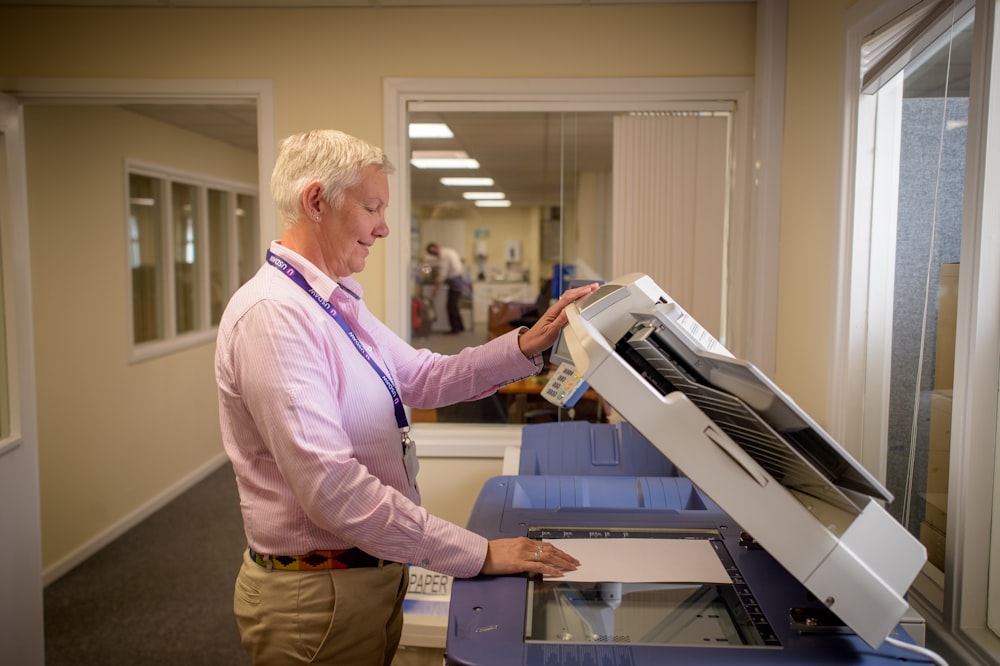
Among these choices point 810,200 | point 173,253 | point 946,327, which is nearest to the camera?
point 946,327

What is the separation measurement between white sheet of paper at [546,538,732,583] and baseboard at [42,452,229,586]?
3.34m

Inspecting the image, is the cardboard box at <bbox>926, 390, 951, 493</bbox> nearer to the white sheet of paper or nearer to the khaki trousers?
the white sheet of paper

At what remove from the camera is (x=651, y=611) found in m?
1.26

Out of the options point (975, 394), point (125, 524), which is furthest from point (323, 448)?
point (125, 524)

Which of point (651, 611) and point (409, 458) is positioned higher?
point (409, 458)

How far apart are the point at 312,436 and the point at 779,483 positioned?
685 mm

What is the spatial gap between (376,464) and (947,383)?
1.17m

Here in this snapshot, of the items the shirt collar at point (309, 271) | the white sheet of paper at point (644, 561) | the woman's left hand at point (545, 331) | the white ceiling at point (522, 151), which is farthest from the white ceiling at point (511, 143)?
the white sheet of paper at point (644, 561)

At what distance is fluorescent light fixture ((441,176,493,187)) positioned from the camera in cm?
325

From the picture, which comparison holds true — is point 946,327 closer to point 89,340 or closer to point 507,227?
point 507,227

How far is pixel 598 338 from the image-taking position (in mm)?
1092

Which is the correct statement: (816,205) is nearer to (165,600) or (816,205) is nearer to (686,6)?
(686,6)

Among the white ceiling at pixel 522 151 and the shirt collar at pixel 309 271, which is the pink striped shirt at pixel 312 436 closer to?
the shirt collar at pixel 309 271

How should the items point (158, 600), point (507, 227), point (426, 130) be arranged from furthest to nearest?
1. point (158, 600)
2. point (507, 227)
3. point (426, 130)
